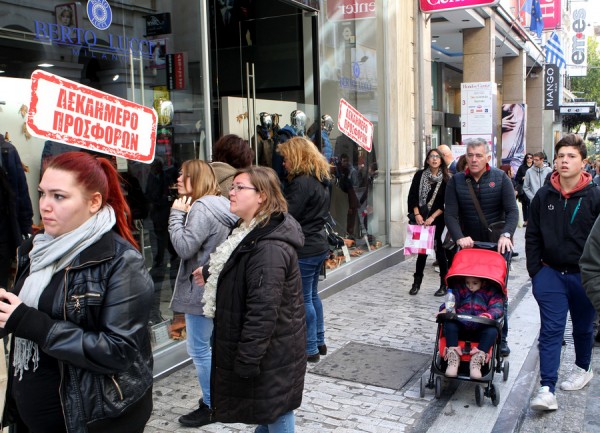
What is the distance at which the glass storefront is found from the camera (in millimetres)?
4727

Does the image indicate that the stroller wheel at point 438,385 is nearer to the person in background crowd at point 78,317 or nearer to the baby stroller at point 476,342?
the baby stroller at point 476,342

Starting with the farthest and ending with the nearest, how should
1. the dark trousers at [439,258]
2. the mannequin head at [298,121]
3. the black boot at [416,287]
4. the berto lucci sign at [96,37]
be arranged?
the mannequin head at [298,121], the black boot at [416,287], the dark trousers at [439,258], the berto lucci sign at [96,37]

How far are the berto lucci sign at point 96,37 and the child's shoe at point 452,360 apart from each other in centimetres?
369

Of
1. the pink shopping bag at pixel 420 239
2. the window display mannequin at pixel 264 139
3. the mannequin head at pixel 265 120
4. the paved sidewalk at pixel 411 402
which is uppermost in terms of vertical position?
the mannequin head at pixel 265 120

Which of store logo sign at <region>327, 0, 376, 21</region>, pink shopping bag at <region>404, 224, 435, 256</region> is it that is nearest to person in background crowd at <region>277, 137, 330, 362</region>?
pink shopping bag at <region>404, 224, 435, 256</region>

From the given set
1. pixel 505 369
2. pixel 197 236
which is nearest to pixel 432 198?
pixel 505 369

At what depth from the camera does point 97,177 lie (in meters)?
2.36

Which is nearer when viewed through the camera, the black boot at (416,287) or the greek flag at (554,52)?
the black boot at (416,287)

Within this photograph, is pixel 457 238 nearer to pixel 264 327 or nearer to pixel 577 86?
pixel 264 327

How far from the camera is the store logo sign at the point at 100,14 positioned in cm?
515

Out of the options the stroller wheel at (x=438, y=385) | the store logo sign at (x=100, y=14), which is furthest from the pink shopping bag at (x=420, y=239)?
the store logo sign at (x=100, y=14)

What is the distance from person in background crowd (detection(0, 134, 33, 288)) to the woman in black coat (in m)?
4.77

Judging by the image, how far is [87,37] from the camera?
5.08 meters

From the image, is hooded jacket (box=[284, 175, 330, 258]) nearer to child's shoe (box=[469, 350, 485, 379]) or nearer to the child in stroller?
the child in stroller
